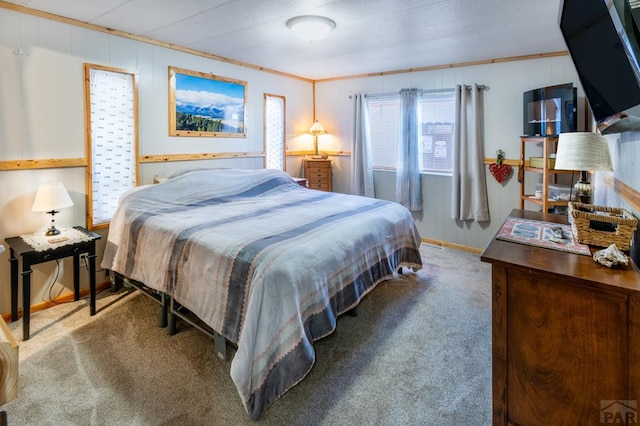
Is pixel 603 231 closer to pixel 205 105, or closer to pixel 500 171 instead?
pixel 500 171

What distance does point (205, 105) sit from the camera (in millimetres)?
4125

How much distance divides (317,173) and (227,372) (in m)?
3.75

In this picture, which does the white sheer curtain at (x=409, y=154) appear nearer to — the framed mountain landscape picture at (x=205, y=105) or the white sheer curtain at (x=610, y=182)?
the framed mountain landscape picture at (x=205, y=105)

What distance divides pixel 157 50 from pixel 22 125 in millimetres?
1466

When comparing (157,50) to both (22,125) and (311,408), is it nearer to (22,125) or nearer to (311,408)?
(22,125)

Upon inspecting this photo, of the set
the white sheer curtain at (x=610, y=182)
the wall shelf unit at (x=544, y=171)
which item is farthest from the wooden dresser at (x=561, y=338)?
the wall shelf unit at (x=544, y=171)

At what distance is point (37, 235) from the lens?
9.36ft

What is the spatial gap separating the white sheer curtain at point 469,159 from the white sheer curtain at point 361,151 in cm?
129

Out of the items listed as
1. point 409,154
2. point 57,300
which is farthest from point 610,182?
point 57,300

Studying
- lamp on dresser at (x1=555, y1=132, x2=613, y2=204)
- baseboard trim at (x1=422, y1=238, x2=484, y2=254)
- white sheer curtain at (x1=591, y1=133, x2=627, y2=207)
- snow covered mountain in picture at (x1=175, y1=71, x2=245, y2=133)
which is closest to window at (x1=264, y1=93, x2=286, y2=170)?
snow covered mountain in picture at (x1=175, y1=71, x2=245, y2=133)

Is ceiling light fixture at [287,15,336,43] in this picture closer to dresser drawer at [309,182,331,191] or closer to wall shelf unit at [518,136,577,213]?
wall shelf unit at [518,136,577,213]

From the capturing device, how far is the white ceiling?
2.66 m

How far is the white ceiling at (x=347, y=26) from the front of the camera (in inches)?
105

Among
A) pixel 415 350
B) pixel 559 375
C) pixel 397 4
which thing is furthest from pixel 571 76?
pixel 559 375
